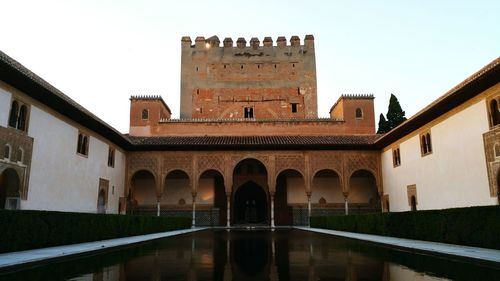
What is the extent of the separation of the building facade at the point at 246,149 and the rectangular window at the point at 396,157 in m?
0.06

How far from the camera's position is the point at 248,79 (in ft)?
115

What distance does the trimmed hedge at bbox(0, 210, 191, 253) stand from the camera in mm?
8094

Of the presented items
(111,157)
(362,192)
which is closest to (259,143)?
(362,192)

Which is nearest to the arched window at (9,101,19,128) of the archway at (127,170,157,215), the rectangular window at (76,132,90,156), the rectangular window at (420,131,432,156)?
the rectangular window at (76,132,90,156)

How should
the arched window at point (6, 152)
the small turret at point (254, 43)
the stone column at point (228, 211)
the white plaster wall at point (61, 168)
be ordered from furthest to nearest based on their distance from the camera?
the small turret at point (254, 43)
the stone column at point (228, 211)
the white plaster wall at point (61, 168)
the arched window at point (6, 152)

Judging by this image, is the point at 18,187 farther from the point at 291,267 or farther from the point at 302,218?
the point at 302,218

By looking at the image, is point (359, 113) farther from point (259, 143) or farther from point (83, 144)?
point (83, 144)

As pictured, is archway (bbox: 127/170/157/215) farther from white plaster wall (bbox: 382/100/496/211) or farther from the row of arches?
white plaster wall (bbox: 382/100/496/211)

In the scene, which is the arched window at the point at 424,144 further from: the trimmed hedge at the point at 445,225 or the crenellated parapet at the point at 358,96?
the crenellated parapet at the point at 358,96

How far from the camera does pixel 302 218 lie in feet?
84.3

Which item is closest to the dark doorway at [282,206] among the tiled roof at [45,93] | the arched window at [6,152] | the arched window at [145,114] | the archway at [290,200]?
the archway at [290,200]

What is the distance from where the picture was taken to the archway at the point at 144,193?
→ 25.3 m

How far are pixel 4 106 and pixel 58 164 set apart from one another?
389 centimetres

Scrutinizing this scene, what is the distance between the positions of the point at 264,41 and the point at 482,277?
3319cm
